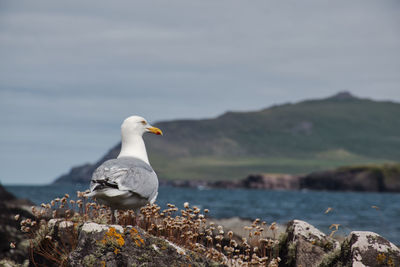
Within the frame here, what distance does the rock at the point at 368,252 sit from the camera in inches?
320

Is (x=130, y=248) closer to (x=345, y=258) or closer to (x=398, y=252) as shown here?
(x=345, y=258)

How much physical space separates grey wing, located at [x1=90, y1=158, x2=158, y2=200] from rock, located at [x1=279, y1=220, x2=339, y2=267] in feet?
8.84

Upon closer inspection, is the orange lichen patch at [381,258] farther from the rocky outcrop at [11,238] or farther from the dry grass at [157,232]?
the rocky outcrop at [11,238]

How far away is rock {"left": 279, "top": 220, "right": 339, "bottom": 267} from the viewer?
31.9 ft

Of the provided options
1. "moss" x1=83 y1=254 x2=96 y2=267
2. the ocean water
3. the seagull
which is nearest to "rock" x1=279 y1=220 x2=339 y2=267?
the ocean water

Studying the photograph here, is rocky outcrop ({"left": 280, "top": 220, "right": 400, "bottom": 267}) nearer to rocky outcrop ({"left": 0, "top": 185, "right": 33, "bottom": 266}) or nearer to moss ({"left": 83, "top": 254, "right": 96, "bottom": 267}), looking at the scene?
moss ({"left": 83, "top": 254, "right": 96, "bottom": 267})

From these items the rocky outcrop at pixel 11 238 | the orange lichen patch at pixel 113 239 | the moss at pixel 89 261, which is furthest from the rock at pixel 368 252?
the rocky outcrop at pixel 11 238

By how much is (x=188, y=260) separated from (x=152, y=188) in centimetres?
148

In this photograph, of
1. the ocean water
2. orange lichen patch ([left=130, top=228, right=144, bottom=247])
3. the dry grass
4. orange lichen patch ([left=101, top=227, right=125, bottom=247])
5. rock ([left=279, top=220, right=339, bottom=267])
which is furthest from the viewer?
the ocean water

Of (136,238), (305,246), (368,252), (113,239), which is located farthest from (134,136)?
(368,252)

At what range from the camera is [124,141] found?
10.2 metres

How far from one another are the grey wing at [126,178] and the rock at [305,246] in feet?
8.84

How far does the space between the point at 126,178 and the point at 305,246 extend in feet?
11.4

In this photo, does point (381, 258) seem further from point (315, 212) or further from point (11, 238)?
point (315, 212)
